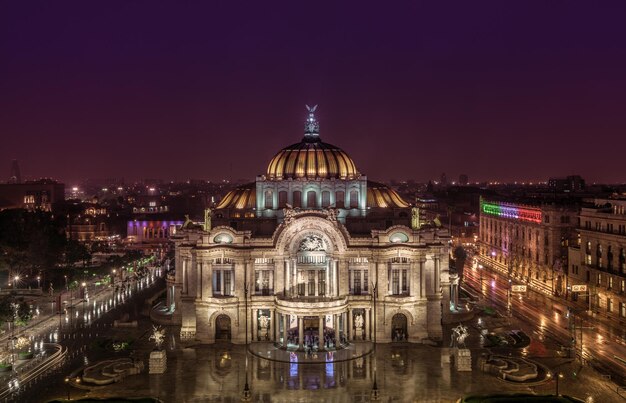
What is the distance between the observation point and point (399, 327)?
271 feet

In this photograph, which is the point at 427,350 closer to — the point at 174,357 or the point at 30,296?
the point at 174,357

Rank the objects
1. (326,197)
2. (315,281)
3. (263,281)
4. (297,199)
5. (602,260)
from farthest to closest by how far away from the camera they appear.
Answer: (602,260)
(297,199)
(326,197)
(263,281)
(315,281)

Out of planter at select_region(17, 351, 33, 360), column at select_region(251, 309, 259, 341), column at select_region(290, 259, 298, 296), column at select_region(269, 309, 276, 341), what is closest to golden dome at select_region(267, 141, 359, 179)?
column at select_region(290, 259, 298, 296)

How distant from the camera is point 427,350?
255ft

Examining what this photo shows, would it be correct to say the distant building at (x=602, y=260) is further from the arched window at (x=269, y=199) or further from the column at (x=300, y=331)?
the arched window at (x=269, y=199)

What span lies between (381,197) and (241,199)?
2295 centimetres

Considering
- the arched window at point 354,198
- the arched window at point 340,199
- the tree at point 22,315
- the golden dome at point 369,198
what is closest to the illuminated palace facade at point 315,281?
the arched window at point 340,199

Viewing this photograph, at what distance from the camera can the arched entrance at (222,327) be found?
83.1 metres

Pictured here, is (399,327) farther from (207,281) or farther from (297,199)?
(207,281)

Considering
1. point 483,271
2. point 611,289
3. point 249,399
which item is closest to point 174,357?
point 249,399

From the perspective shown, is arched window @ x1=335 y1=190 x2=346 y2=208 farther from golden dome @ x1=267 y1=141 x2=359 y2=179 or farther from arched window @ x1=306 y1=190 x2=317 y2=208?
→ arched window @ x1=306 y1=190 x2=317 y2=208

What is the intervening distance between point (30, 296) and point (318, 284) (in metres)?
60.9

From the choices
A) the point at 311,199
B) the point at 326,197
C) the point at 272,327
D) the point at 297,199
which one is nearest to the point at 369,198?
the point at 326,197

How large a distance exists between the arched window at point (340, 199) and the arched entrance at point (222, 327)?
2532cm
